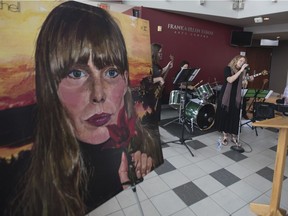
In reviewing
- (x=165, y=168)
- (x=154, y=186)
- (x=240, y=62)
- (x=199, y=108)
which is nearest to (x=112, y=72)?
(x=154, y=186)

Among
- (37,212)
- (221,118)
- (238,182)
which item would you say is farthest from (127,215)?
(221,118)

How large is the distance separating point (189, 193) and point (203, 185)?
230mm

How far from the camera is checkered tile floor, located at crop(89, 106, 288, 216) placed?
178 centimetres

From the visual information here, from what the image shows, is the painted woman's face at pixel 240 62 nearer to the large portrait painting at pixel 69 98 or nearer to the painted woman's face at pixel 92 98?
the large portrait painting at pixel 69 98

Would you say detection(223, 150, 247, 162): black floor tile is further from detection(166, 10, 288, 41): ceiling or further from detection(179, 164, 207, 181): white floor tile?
detection(166, 10, 288, 41): ceiling

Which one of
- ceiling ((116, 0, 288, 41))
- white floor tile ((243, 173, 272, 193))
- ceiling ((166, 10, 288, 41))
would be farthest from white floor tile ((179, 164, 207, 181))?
ceiling ((166, 10, 288, 41))

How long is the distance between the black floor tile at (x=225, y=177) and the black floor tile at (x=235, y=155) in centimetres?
42

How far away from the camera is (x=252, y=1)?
490 centimetres

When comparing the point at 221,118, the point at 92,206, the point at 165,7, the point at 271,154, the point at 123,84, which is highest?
the point at 165,7

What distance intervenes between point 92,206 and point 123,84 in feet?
1.92

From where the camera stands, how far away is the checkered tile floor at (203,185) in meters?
1.78

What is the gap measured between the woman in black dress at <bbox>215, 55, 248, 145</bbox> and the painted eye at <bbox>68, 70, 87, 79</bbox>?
2429mm

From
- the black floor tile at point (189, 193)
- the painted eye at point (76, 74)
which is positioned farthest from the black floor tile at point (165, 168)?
the painted eye at point (76, 74)

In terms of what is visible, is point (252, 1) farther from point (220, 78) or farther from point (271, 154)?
point (271, 154)
